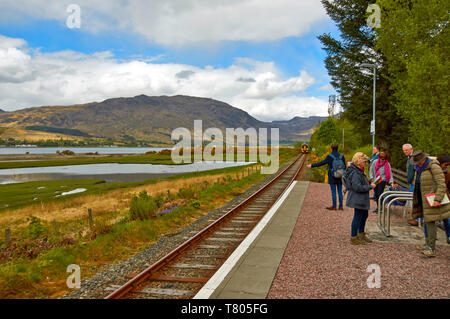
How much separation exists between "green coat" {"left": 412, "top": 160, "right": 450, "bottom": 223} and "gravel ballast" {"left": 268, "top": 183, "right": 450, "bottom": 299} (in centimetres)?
94

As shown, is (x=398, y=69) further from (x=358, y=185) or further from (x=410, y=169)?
(x=358, y=185)

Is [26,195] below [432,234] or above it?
below

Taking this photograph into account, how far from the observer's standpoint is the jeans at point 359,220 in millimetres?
6924

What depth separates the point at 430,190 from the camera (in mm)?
5895

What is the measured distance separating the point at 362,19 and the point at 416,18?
35.1 feet

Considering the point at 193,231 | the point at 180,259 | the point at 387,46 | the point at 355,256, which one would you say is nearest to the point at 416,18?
the point at 387,46

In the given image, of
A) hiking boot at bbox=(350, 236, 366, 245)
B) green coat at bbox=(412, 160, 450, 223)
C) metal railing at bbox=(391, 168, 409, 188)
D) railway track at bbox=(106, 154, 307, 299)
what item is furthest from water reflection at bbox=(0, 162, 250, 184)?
green coat at bbox=(412, 160, 450, 223)

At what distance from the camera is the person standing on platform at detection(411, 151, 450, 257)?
5.75 m

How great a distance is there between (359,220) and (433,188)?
5.79ft

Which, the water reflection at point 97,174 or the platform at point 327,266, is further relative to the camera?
the water reflection at point 97,174

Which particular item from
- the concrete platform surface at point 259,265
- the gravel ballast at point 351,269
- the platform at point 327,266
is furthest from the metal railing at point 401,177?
the gravel ballast at point 351,269

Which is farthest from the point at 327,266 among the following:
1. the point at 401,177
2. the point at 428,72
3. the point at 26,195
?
the point at 26,195

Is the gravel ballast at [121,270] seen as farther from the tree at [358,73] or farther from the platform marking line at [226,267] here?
the tree at [358,73]
